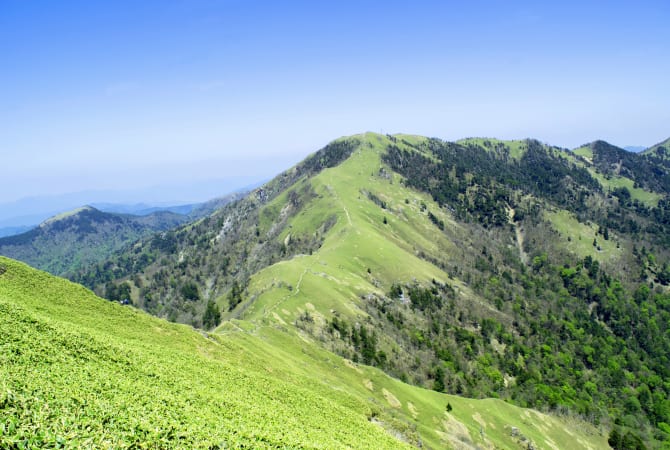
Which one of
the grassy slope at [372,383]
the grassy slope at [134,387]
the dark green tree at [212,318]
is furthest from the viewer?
the dark green tree at [212,318]

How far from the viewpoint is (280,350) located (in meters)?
90.8

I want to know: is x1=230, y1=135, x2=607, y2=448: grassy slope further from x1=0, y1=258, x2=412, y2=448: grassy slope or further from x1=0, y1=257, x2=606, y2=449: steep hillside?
x1=0, y1=258, x2=412, y2=448: grassy slope

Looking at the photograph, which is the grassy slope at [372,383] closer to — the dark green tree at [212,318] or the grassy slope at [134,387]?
the dark green tree at [212,318]

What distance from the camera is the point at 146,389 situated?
34281 millimetres

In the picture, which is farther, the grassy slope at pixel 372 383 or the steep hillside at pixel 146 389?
the grassy slope at pixel 372 383

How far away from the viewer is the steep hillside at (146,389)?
23453 millimetres

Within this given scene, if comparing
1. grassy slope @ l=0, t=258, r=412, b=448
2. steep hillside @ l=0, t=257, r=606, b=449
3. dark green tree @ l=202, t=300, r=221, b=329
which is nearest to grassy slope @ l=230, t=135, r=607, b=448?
steep hillside @ l=0, t=257, r=606, b=449

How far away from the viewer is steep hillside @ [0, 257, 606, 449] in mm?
23453

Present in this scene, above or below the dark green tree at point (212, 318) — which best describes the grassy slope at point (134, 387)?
above

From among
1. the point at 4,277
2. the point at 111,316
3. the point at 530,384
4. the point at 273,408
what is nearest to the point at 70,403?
the point at 273,408

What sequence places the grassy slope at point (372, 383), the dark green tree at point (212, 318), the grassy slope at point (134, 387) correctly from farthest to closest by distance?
1. the dark green tree at point (212, 318)
2. the grassy slope at point (372, 383)
3. the grassy slope at point (134, 387)

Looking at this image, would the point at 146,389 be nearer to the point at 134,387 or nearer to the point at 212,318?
the point at 134,387

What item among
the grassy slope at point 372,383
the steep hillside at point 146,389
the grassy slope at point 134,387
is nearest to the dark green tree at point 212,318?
the grassy slope at point 372,383

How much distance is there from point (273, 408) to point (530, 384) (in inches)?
7280
